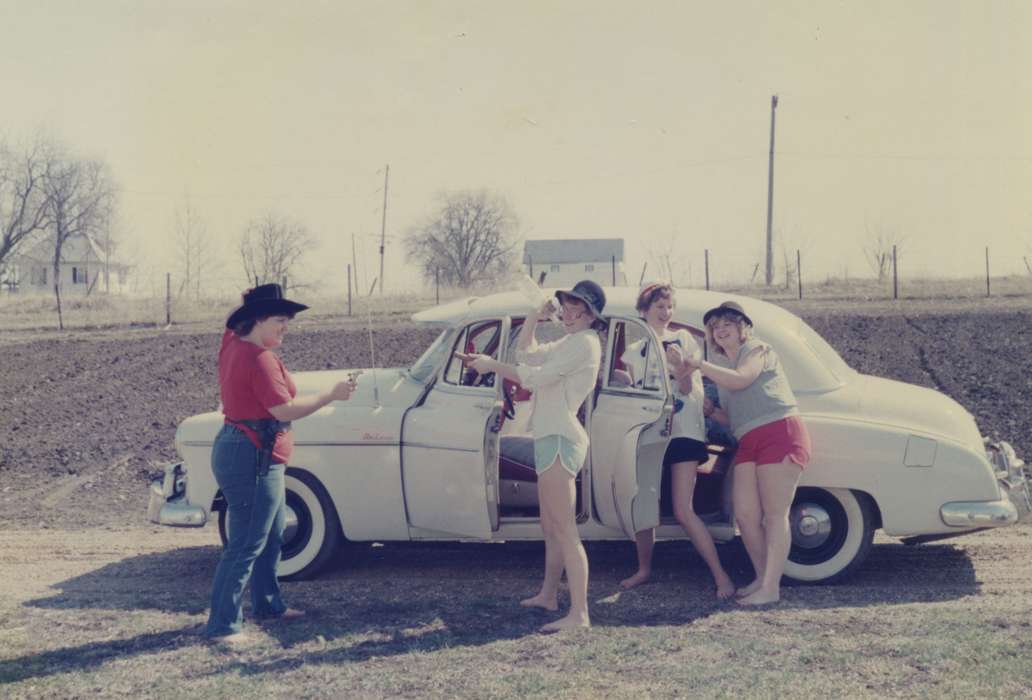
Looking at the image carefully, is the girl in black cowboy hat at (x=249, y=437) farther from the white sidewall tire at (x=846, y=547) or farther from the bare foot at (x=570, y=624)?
the white sidewall tire at (x=846, y=547)

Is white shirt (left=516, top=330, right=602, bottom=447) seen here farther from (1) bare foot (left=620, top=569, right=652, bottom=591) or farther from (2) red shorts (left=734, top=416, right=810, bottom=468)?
(1) bare foot (left=620, top=569, right=652, bottom=591)

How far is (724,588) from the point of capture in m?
6.78

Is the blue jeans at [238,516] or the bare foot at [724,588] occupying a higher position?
the blue jeans at [238,516]

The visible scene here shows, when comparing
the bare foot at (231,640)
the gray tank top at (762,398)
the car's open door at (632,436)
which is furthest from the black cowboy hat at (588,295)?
the bare foot at (231,640)

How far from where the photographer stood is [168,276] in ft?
88.0

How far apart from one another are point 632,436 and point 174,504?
10.5ft

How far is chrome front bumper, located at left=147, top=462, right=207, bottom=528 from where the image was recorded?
748cm

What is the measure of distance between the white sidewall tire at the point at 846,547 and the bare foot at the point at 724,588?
471 mm

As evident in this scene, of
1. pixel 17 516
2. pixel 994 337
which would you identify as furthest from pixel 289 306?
pixel 994 337

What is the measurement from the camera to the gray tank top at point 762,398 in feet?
21.8

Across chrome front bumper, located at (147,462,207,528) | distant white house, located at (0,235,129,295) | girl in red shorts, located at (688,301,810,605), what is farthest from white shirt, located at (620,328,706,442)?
distant white house, located at (0,235,129,295)

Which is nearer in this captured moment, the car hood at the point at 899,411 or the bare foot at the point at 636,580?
the car hood at the point at 899,411

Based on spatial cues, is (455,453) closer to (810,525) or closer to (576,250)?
(810,525)

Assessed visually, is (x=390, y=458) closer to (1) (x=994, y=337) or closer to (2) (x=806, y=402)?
(2) (x=806, y=402)
